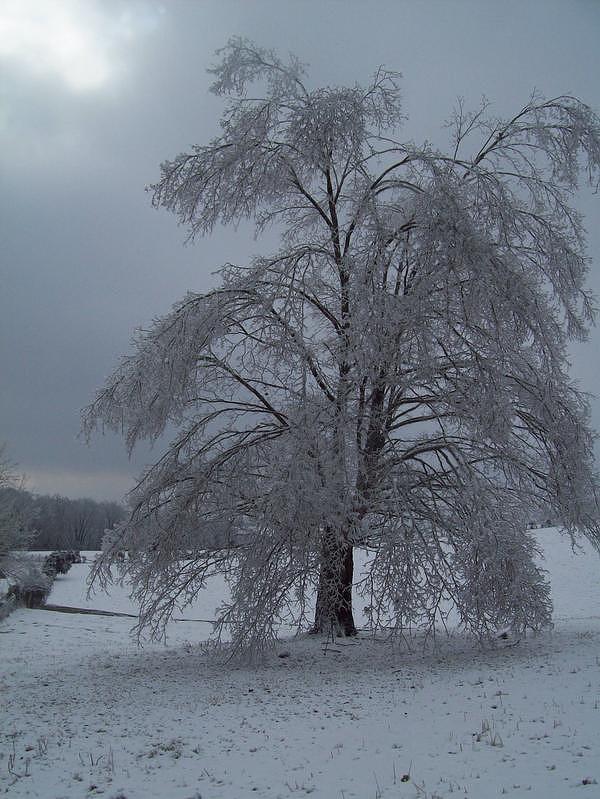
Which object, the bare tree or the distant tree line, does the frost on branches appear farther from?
the distant tree line

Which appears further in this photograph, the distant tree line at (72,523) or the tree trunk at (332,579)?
the distant tree line at (72,523)

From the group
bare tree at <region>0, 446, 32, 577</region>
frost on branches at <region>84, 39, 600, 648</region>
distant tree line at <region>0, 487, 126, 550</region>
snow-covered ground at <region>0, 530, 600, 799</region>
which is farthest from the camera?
distant tree line at <region>0, 487, 126, 550</region>

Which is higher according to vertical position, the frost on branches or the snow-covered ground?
the frost on branches

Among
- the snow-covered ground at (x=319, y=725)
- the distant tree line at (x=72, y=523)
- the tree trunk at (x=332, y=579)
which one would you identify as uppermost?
the distant tree line at (x=72, y=523)

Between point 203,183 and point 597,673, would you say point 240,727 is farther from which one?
point 203,183

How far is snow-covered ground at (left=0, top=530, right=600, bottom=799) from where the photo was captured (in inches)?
181

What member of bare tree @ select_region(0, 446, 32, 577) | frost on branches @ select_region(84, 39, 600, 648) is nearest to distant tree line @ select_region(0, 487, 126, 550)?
bare tree @ select_region(0, 446, 32, 577)

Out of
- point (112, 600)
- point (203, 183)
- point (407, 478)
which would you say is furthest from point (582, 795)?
point (112, 600)

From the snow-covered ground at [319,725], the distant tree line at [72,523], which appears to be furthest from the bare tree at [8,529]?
the distant tree line at [72,523]

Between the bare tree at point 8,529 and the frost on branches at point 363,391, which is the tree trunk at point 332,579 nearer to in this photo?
the frost on branches at point 363,391

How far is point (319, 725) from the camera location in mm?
5949

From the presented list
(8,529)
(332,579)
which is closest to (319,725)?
(332,579)

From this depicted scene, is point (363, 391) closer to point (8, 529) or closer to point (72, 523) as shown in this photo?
point (8, 529)

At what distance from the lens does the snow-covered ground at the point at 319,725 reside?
4590mm
